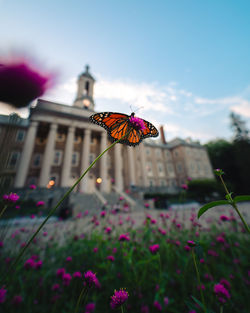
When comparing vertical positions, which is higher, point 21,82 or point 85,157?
point 85,157

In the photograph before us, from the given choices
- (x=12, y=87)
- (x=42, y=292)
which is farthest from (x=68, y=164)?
(x=12, y=87)

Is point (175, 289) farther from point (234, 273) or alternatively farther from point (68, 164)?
point (68, 164)

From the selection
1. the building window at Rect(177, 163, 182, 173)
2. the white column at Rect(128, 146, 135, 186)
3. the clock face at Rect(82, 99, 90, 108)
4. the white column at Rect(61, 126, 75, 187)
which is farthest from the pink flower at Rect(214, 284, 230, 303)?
the building window at Rect(177, 163, 182, 173)

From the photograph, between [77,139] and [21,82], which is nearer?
[21,82]

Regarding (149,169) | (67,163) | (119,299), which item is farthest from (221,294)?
(149,169)

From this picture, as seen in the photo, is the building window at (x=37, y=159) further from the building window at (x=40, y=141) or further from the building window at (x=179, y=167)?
the building window at (x=179, y=167)

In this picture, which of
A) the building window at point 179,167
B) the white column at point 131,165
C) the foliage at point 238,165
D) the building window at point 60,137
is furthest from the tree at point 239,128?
the building window at point 60,137

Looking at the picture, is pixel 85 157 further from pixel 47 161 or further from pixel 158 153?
pixel 158 153

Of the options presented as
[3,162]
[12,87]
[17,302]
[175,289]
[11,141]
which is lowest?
[175,289]
